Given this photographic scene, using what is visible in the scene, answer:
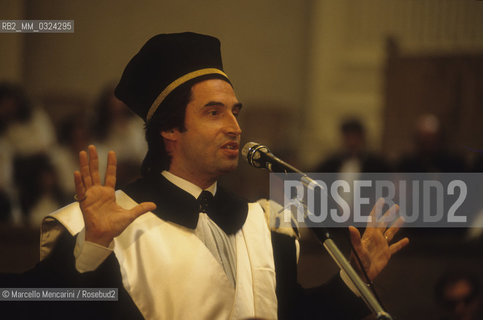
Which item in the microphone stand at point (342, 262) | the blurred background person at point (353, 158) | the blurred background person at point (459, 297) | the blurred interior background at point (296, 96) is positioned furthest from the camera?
the blurred background person at point (353, 158)

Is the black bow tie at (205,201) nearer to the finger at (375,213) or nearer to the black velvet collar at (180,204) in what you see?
the black velvet collar at (180,204)

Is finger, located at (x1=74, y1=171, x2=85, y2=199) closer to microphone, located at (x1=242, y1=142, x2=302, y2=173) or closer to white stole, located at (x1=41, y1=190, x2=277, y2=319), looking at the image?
white stole, located at (x1=41, y1=190, x2=277, y2=319)

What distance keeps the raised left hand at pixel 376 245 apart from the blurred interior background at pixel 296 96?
84cm

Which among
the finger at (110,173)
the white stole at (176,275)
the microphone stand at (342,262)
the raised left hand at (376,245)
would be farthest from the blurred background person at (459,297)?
the finger at (110,173)

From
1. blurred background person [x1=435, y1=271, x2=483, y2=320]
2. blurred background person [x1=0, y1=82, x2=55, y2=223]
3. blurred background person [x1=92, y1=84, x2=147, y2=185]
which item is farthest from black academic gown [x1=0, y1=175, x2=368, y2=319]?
blurred background person [x1=92, y1=84, x2=147, y2=185]

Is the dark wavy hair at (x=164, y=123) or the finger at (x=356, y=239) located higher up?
the dark wavy hair at (x=164, y=123)

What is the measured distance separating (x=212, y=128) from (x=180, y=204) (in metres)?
0.29

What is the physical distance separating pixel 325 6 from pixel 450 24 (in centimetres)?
173

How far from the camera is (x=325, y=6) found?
7312mm

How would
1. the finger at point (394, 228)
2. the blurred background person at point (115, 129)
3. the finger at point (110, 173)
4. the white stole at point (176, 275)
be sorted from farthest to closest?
1. the blurred background person at point (115, 129)
2. the finger at point (394, 228)
3. the white stole at point (176, 275)
4. the finger at point (110, 173)

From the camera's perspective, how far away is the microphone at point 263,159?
6.26ft

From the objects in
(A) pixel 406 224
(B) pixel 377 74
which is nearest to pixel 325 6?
(B) pixel 377 74

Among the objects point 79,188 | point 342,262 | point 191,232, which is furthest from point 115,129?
point 342,262

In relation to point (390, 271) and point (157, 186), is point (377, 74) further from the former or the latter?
point (157, 186)
